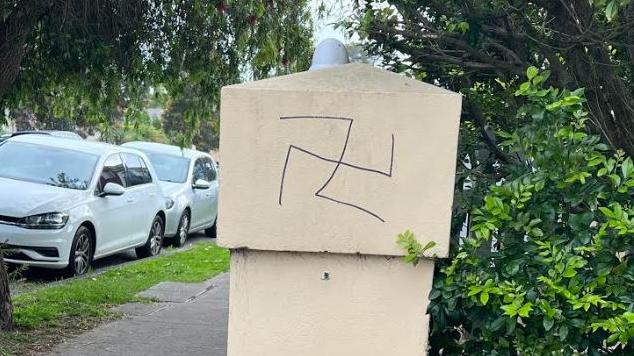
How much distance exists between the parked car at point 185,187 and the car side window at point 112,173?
2.14 meters

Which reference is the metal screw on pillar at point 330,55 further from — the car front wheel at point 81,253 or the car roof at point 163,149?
the car roof at point 163,149

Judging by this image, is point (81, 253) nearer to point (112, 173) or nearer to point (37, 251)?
point (37, 251)

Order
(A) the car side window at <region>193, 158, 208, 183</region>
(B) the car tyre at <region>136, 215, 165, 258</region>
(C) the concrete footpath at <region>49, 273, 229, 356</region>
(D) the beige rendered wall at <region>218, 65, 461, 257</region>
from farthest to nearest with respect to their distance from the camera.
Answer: (A) the car side window at <region>193, 158, 208, 183</region> → (B) the car tyre at <region>136, 215, 165, 258</region> → (C) the concrete footpath at <region>49, 273, 229, 356</region> → (D) the beige rendered wall at <region>218, 65, 461, 257</region>

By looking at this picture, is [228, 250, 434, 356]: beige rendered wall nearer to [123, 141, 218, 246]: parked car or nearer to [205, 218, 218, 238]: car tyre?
[123, 141, 218, 246]: parked car

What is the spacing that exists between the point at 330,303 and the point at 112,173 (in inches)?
350

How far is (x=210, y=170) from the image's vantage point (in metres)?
17.0

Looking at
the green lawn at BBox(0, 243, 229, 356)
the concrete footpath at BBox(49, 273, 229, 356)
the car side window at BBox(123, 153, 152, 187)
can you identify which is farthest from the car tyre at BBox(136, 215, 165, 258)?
the concrete footpath at BBox(49, 273, 229, 356)

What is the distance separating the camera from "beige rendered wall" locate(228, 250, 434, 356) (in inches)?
126

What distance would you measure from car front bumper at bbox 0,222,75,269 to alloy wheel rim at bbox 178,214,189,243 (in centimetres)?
531

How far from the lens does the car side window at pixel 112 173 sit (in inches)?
436

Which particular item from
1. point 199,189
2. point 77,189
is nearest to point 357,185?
point 77,189

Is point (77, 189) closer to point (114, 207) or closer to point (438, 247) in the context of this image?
point (114, 207)

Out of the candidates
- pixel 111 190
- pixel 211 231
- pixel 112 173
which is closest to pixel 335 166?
pixel 111 190

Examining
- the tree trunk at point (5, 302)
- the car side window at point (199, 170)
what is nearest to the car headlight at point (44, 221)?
the tree trunk at point (5, 302)
